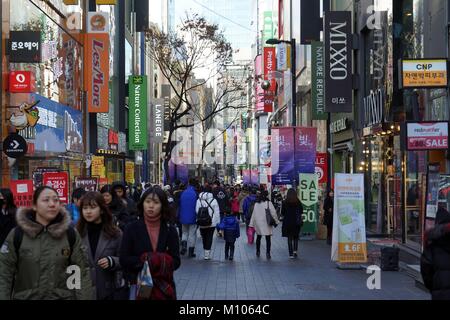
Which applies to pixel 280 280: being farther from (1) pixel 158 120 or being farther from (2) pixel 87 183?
(1) pixel 158 120

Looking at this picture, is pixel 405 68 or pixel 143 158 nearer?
pixel 405 68

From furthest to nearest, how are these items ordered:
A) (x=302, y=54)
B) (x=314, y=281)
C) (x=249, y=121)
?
(x=249, y=121) < (x=302, y=54) < (x=314, y=281)

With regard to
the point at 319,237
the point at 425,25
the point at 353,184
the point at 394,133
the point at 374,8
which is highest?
the point at 374,8

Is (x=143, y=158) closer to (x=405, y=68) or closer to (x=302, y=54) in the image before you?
(x=302, y=54)

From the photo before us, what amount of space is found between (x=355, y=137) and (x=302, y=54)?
54.7 ft

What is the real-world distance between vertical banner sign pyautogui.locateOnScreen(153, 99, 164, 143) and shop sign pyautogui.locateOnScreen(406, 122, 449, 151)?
132 ft

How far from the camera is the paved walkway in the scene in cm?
1157

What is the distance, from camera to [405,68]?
1628 cm

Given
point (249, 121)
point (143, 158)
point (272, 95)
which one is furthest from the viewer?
point (249, 121)

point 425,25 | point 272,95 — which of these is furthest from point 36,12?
point 272,95

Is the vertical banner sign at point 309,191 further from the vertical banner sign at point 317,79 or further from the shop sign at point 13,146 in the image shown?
the vertical banner sign at point 317,79

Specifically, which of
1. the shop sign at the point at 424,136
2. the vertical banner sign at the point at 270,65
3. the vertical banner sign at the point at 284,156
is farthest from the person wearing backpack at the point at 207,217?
the vertical banner sign at the point at 270,65

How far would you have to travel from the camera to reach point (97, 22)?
33.6 meters

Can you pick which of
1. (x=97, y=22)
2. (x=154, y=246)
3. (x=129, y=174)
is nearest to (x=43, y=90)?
(x=97, y=22)
